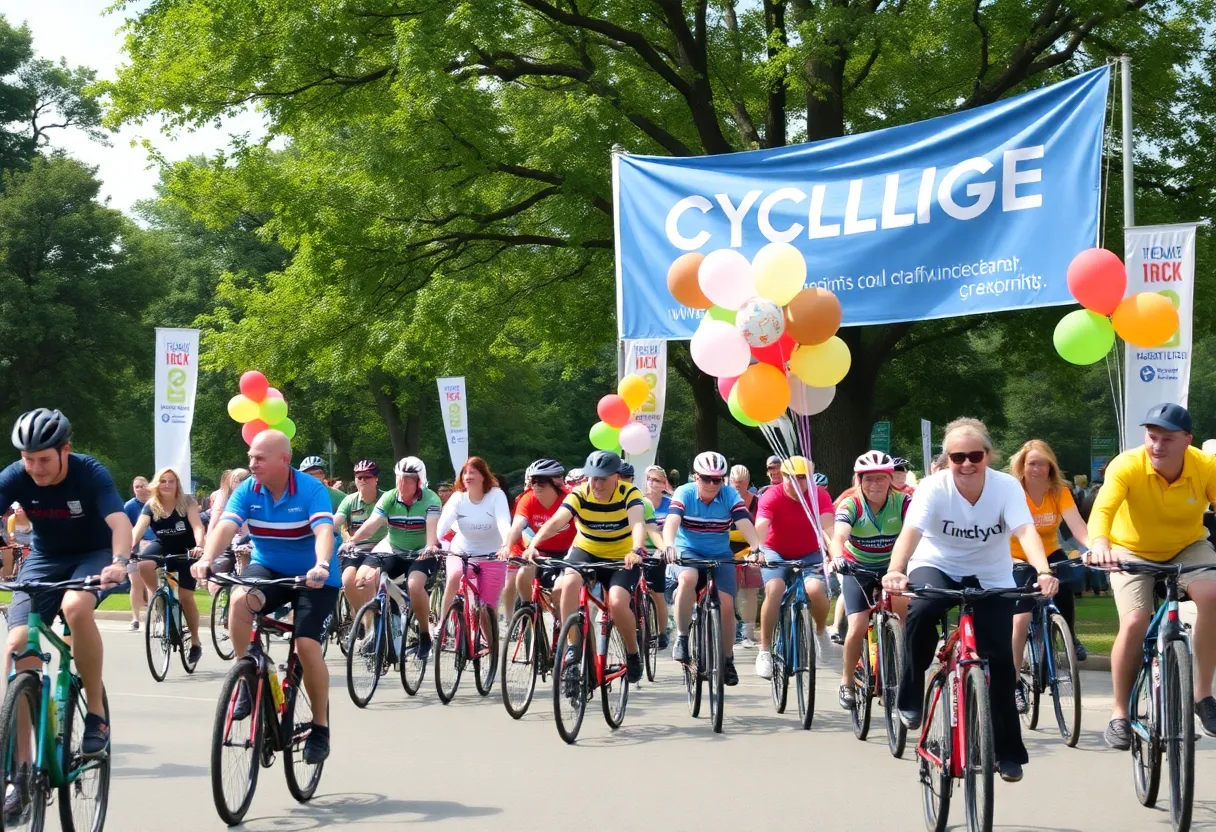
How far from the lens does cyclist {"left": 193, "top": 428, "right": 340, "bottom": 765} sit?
7215 millimetres

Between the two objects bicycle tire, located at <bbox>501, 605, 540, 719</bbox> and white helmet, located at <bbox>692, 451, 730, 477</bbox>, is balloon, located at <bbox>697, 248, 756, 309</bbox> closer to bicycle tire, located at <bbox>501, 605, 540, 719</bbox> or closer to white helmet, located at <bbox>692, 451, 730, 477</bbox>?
white helmet, located at <bbox>692, 451, 730, 477</bbox>

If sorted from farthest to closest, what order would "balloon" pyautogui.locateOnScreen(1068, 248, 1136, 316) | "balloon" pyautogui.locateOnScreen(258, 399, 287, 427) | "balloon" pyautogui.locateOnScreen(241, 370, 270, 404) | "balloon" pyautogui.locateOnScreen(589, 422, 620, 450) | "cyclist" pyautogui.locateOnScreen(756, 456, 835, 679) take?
"balloon" pyautogui.locateOnScreen(258, 399, 287, 427)
"balloon" pyautogui.locateOnScreen(241, 370, 270, 404)
"balloon" pyautogui.locateOnScreen(589, 422, 620, 450)
"balloon" pyautogui.locateOnScreen(1068, 248, 1136, 316)
"cyclist" pyautogui.locateOnScreen(756, 456, 835, 679)

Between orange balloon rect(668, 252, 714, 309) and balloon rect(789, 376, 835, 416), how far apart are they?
3.42ft

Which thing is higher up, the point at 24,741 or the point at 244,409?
the point at 244,409

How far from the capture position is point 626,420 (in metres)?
16.5

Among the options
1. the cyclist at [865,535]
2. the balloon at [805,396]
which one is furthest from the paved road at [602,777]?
the balloon at [805,396]

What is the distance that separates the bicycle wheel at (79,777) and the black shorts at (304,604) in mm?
997

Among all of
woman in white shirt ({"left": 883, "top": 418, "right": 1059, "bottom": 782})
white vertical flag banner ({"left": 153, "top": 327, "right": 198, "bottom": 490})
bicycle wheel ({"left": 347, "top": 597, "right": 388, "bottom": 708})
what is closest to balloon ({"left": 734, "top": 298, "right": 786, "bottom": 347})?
bicycle wheel ({"left": 347, "top": 597, "right": 388, "bottom": 708})

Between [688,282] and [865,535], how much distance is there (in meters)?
3.86

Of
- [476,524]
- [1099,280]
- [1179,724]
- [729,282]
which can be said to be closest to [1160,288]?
[1099,280]

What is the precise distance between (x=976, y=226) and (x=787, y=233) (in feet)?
6.06

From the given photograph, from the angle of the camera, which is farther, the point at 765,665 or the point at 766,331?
the point at 766,331

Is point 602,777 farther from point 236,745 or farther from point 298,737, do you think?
point 236,745

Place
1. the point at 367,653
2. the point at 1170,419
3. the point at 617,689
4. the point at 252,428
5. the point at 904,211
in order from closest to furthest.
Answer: the point at 1170,419 → the point at 617,689 → the point at 367,653 → the point at 904,211 → the point at 252,428
